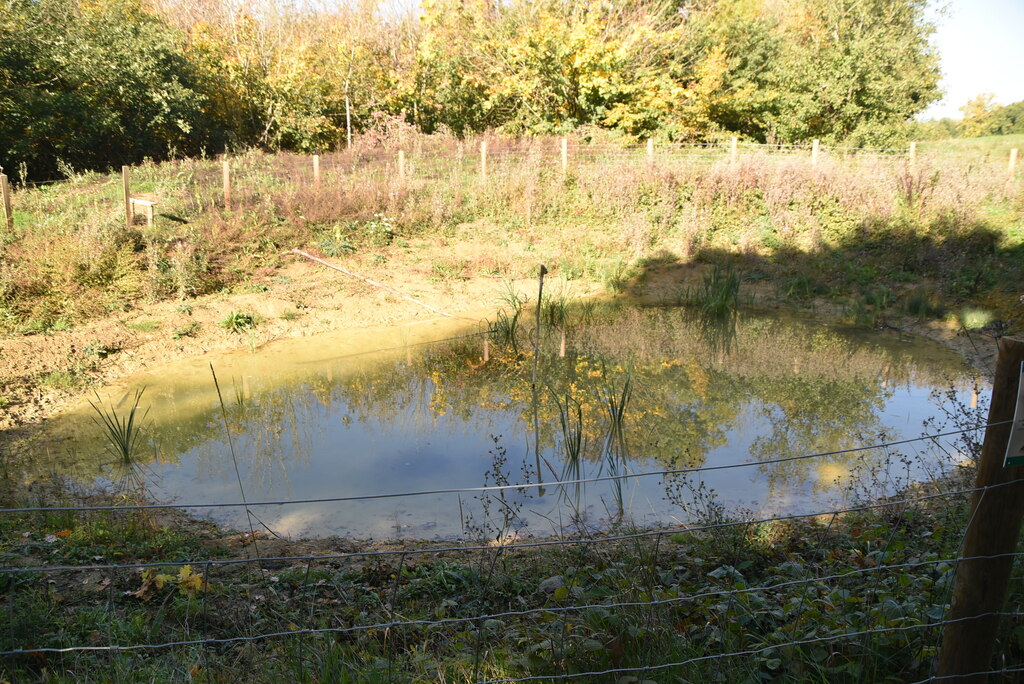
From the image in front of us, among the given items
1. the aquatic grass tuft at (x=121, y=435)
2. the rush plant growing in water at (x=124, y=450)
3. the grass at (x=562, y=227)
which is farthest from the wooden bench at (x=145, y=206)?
the rush plant growing in water at (x=124, y=450)

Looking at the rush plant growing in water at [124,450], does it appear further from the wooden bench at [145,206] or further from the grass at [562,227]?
the wooden bench at [145,206]

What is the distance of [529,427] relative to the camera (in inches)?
289

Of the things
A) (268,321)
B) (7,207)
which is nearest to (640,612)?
(268,321)

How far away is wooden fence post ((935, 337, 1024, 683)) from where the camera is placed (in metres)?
2.31

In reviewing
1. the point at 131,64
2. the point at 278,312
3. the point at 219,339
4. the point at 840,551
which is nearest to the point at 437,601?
the point at 840,551

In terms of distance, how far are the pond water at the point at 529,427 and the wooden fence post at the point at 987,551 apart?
2.58m

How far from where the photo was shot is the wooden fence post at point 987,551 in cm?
231

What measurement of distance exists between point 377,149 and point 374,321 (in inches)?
362

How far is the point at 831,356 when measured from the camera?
9883 mm

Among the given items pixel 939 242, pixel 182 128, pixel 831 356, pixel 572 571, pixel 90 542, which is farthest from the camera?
pixel 182 128

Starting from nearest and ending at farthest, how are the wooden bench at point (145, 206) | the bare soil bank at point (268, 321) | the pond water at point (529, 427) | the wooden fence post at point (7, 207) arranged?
the pond water at point (529, 427) < the bare soil bank at point (268, 321) < the wooden fence post at point (7, 207) < the wooden bench at point (145, 206)

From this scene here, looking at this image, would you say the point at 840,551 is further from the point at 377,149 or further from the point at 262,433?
the point at 377,149

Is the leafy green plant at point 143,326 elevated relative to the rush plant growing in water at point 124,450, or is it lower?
elevated

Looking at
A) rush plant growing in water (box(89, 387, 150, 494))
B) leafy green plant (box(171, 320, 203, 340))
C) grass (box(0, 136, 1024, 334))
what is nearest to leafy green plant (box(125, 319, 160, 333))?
leafy green plant (box(171, 320, 203, 340))
